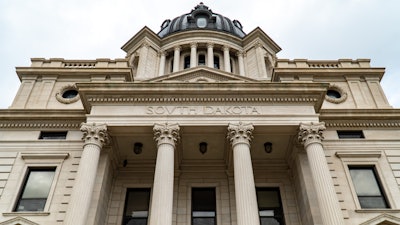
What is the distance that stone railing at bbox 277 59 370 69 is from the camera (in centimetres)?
2520

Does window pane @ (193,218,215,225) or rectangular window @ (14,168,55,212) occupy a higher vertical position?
rectangular window @ (14,168,55,212)

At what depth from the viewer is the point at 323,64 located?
25.9 metres

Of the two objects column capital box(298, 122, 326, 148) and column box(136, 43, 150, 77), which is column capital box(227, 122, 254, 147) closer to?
column capital box(298, 122, 326, 148)

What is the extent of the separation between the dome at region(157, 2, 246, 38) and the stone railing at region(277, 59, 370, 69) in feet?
45.9

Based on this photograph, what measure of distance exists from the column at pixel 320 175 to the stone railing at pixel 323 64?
8.24m

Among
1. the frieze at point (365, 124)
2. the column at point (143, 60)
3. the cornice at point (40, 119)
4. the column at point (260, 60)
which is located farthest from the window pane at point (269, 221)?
the column at point (143, 60)

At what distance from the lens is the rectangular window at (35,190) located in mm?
17688

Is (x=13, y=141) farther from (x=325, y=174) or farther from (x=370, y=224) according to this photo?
(x=370, y=224)

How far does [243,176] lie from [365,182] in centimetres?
710

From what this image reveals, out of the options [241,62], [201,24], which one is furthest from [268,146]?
[201,24]

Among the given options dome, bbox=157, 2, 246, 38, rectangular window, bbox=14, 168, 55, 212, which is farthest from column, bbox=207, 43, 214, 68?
rectangular window, bbox=14, 168, 55, 212

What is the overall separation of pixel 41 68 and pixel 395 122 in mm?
22385

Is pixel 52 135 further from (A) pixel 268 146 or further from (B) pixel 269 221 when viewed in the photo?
(B) pixel 269 221

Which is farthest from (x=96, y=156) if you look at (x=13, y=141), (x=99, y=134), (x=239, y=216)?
(x=239, y=216)
